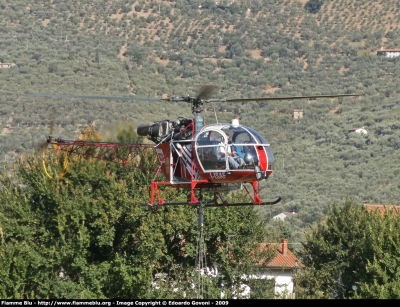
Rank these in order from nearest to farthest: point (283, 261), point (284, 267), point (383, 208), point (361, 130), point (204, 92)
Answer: point (204, 92) → point (284, 267) → point (283, 261) → point (383, 208) → point (361, 130)

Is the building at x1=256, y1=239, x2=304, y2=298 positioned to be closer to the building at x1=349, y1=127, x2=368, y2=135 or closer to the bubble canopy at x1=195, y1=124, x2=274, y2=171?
the bubble canopy at x1=195, y1=124, x2=274, y2=171

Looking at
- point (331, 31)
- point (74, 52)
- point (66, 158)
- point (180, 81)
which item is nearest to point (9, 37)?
point (74, 52)

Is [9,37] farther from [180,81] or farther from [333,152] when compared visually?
[333,152]

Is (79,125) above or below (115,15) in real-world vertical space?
below

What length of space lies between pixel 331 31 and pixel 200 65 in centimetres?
2626

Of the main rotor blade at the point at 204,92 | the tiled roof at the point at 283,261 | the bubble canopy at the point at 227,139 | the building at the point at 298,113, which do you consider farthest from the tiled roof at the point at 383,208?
the building at the point at 298,113

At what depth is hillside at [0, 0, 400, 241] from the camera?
106m

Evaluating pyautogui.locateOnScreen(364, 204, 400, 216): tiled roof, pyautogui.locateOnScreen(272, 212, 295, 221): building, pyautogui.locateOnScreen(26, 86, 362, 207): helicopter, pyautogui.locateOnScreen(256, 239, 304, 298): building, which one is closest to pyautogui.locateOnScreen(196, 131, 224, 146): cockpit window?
pyautogui.locateOnScreen(26, 86, 362, 207): helicopter

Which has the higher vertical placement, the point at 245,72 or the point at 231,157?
the point at 245,72

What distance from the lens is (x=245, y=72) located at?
491ft

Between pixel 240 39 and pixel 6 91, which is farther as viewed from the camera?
pixel 240 39

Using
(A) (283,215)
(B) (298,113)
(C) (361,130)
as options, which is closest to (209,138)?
(A) (283,215)

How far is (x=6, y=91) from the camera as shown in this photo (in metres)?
118

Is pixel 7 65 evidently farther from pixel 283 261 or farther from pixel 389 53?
pixel 283 261
